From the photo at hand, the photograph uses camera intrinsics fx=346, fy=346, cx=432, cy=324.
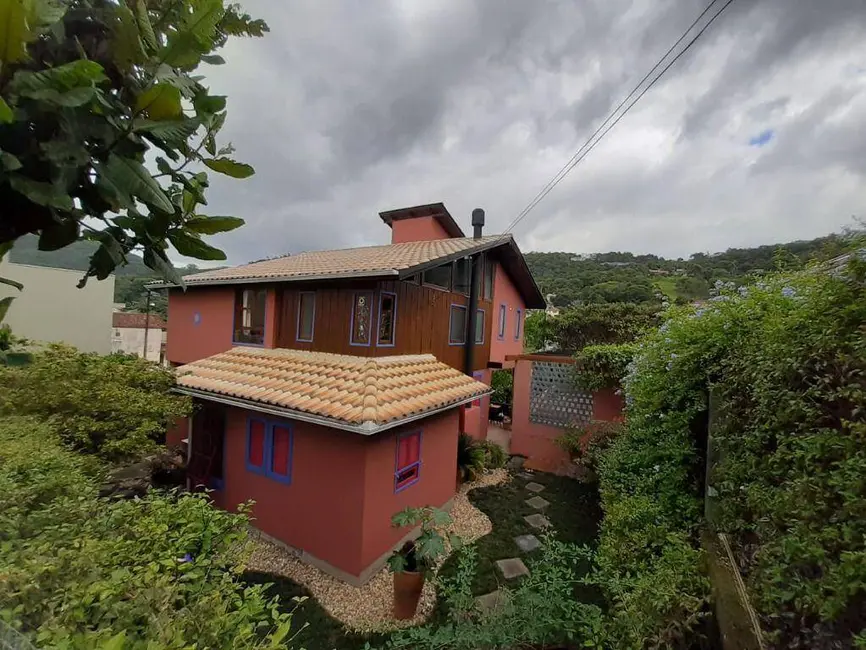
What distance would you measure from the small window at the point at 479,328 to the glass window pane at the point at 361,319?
4.40 meters

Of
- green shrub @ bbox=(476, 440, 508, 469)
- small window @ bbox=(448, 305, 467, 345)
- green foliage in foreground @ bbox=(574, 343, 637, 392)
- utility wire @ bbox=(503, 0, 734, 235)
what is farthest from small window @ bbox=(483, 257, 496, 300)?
green shrub @ bbox=(476, 440, 508, 469)

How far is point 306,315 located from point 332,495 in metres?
4.09

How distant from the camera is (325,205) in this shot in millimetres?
16297

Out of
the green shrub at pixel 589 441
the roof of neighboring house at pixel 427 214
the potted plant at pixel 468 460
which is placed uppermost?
the roof of neighboring house at pixel 427 214

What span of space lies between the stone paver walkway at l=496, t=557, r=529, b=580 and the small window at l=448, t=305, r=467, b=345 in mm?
5229

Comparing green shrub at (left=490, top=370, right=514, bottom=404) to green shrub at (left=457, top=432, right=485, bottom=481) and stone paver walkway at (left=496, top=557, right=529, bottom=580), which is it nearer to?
green shrub at (left=457, top=432, right=485, bottom=481)

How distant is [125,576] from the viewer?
1.80 m

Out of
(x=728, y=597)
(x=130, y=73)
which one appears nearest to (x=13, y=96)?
(x=130, y=73)

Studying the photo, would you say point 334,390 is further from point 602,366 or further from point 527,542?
point 602,366

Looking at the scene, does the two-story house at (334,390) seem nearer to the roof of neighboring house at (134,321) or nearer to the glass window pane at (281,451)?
the glass window pane at (281,451)

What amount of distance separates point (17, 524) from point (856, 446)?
505 centimetres

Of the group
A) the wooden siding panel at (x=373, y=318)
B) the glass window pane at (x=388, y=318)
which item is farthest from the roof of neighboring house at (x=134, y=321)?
the glass window pane at (x=388, y=318)

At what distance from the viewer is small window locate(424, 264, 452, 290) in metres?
8.39

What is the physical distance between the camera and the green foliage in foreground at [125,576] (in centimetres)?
157
